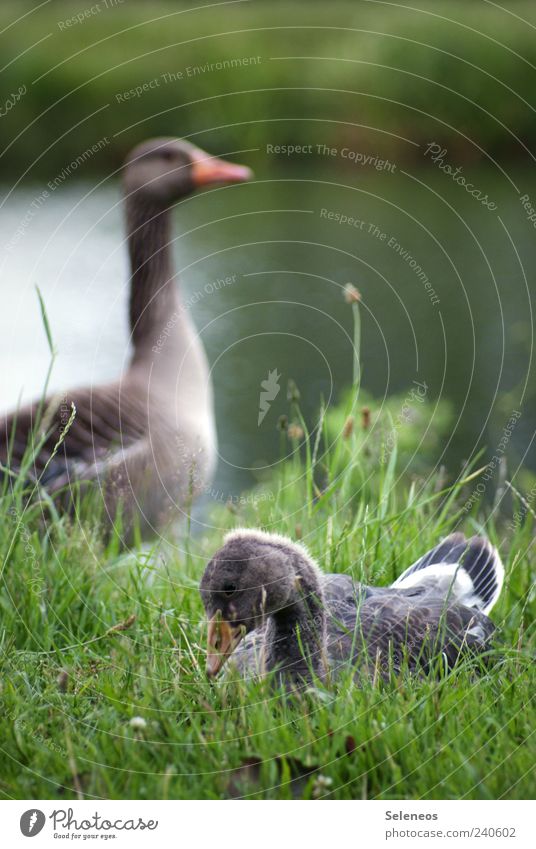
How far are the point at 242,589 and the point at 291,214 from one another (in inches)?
362

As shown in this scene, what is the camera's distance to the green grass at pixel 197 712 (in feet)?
8.16

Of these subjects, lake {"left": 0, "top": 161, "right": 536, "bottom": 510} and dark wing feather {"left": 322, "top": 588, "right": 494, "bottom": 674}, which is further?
lake {"left": 0, "top": 161, "right": 536, "bottom": 510}

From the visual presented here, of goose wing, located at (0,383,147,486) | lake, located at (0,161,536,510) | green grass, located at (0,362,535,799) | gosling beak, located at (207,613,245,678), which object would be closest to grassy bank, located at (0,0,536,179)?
lake, located at (0,161,536,510)

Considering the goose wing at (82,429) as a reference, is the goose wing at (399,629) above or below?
below

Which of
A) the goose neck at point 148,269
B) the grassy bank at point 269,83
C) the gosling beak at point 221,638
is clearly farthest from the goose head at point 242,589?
the grassy bank at point 269,83

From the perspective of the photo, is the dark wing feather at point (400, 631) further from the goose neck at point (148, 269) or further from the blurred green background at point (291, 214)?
the blurred green background at point (291, 214)

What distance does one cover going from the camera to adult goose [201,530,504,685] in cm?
283

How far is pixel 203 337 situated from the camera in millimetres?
9039

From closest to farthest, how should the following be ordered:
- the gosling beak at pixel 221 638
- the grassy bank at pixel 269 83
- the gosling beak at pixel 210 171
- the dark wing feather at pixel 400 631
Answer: the gosling beak at pixel 221 638 → the dark wing feather at pixel 400 631 → the gosling beak at pixel 210 171 → the grassy bank at pixel 269 83

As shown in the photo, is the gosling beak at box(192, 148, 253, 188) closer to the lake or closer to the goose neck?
the goose neck

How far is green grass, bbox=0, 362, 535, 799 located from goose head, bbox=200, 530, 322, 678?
0.14 metres

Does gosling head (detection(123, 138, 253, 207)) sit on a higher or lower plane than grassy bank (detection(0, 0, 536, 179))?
lower

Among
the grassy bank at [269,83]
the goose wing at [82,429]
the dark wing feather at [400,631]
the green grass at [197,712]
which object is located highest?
the grassy bank at [269,83]
